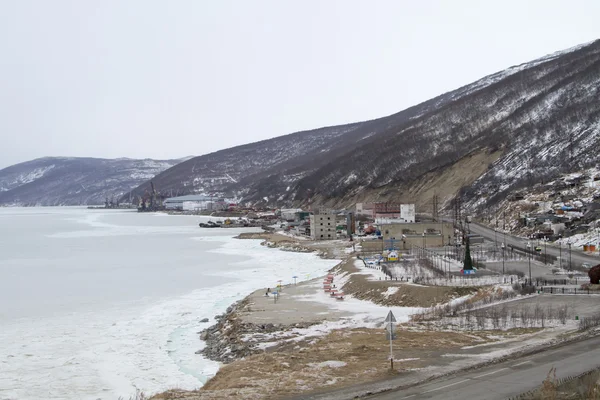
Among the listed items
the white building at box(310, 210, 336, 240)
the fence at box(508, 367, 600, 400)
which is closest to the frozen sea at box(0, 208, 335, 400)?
the fence at box(508, 367, 600, 400)

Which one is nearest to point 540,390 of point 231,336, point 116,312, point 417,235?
point 231,336

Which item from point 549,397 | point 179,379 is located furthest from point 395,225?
point 549,397

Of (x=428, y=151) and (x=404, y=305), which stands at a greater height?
(x=428, y=151)

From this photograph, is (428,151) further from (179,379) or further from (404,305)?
(179,379)

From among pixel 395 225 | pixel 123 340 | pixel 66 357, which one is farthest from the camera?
pixel 395 225

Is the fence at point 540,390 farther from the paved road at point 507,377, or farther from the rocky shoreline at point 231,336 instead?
the rocky shoreline at point 231,336

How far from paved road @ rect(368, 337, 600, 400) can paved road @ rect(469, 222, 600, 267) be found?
2024 cm

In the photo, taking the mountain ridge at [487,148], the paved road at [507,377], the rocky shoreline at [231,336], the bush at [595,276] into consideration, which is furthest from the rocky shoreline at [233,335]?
the mountain ridge at [487,148]

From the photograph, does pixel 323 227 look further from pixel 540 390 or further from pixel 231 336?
pixel 540 390

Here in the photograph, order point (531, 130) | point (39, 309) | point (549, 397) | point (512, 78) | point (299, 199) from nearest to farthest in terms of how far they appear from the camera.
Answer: point (549, 397) < point (39, 309) < point (531, 130) < point (512, 78) < point (299, 199)

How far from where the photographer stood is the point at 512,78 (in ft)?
404

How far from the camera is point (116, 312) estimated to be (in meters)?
26.5

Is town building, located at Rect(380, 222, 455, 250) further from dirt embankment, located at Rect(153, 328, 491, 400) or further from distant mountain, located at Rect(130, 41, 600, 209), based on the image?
dirt embankment, located at Rect(153, 328, 491, 400)

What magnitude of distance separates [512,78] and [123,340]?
11809 cm
